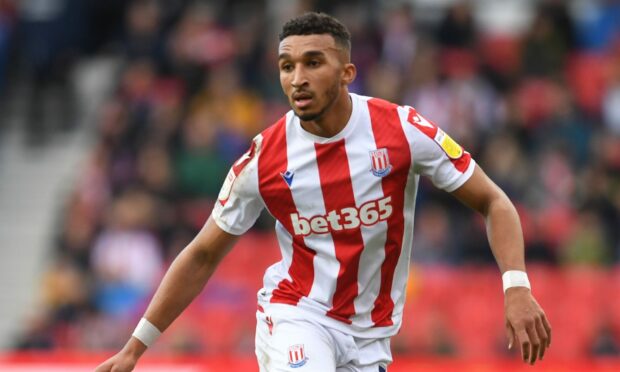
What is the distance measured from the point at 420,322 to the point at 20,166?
608cm

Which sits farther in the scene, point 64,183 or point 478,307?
point 64,183

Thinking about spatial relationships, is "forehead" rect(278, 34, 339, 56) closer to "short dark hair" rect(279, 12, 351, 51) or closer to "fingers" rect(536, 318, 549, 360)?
"short dark hair" rect(279, 12, 351, 51)

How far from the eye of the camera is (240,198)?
5.71 metres

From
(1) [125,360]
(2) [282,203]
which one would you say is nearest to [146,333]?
(1) [125,360]

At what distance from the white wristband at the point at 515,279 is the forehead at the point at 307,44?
44.5 inches

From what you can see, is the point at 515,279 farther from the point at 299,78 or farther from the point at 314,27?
the point at 314,27

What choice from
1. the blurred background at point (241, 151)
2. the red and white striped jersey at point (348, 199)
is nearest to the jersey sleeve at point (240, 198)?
the red and white striped jersey at point (348, 199)

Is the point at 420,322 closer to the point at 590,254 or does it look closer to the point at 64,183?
the point at 590,254

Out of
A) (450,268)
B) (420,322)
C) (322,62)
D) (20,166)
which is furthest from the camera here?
(20,166)

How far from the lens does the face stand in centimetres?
543

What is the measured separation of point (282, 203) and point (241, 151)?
284 inches

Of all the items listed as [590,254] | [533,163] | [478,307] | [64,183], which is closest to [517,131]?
[533,163]

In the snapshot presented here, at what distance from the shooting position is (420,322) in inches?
423

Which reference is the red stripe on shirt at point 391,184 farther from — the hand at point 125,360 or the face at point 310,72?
the hand at point 125,360
